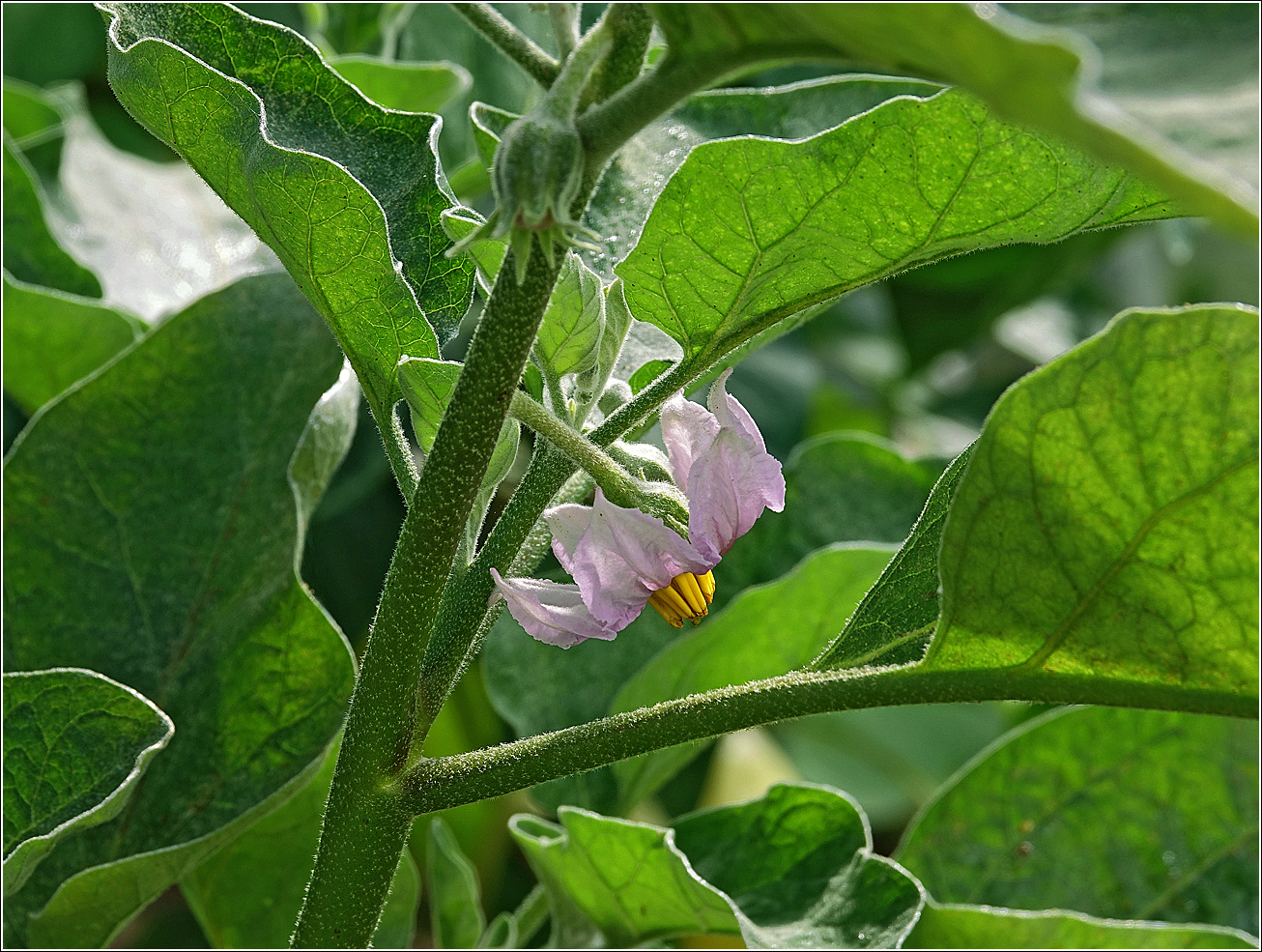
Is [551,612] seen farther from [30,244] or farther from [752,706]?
[30,244]

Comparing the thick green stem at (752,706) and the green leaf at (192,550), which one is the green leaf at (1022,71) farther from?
the green leaf at (192,550)

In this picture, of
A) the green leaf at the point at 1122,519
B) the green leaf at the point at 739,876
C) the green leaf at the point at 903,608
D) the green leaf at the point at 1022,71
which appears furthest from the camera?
the green leaf at the point at 739,876

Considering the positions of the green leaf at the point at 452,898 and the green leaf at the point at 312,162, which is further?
the green leaf at the point at 452,898

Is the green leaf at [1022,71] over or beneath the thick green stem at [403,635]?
over

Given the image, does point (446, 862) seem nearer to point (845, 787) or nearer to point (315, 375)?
point (315, 375)

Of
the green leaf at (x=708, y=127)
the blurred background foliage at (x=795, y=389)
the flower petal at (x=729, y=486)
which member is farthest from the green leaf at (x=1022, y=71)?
the green leaf at (x=708, y=127)

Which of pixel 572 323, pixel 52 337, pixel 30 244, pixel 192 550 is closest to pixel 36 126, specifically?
pixel 30 244
